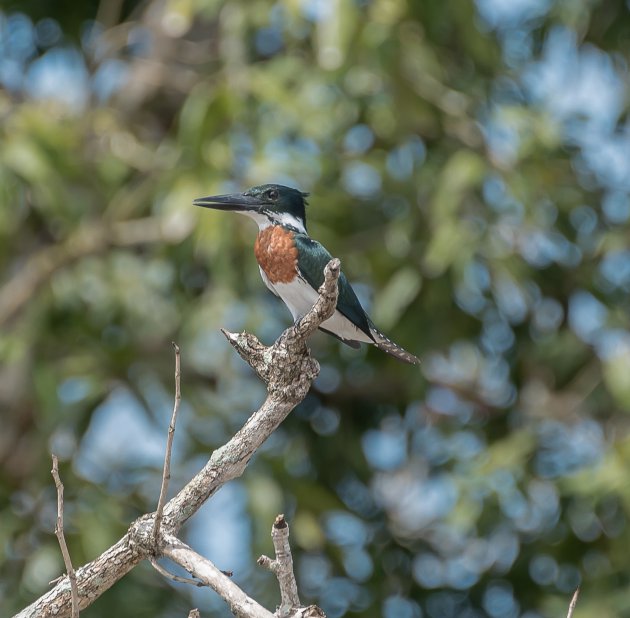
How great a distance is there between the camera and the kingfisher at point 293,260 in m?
4.06

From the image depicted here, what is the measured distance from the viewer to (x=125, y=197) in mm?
7109

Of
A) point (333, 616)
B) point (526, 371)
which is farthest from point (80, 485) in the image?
point (526, 371)

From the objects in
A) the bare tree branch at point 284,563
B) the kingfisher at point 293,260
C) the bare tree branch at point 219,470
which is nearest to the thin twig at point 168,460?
the bare tree branch at point 219,470

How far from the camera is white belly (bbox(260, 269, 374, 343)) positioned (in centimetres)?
407

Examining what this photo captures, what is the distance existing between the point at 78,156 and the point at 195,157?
47.0 inches

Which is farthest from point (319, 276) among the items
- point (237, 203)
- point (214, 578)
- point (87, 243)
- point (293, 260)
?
point (87, 243)

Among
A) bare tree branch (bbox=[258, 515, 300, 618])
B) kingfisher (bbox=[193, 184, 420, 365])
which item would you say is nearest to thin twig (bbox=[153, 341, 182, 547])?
bare tree branch (bbox=[258, 515, 300, 618])

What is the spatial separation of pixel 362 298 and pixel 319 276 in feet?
8.82

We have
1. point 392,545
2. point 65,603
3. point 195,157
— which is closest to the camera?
point 65,603

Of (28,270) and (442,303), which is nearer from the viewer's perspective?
(442,303)

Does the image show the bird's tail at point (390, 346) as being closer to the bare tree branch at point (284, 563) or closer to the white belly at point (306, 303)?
the white belly at point (306, 303)

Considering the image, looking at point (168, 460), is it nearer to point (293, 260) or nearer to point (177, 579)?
point (177, 579)

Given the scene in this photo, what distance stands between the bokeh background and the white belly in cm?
180

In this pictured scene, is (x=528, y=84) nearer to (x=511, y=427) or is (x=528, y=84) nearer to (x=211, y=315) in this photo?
(x=511, y=427)
